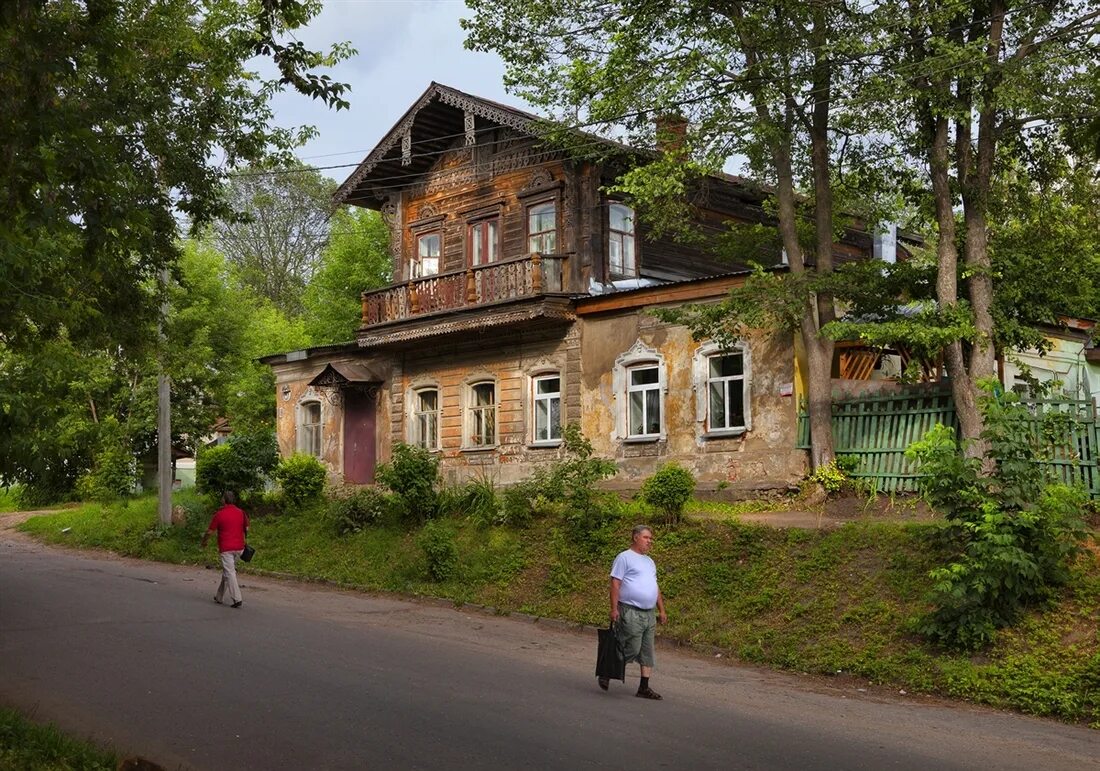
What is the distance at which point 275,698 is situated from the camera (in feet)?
31.1

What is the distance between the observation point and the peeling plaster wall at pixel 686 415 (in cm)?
2002

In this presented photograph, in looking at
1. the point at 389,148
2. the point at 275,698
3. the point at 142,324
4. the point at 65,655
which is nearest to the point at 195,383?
the point at 389,148

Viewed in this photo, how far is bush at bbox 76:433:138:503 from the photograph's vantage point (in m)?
31.6

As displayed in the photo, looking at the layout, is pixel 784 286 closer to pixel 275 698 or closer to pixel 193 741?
pixel 275 698

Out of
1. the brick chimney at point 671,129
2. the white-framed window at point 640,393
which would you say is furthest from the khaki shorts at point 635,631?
the white-framed window at point 640,393

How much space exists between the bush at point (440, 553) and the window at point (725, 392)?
5731 millimetres

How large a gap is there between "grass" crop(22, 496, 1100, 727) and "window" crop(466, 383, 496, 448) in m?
4.87

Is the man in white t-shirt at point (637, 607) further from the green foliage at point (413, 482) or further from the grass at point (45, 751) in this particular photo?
the green foliage at point (413, 482)

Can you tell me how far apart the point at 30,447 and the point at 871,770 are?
27.7 feet

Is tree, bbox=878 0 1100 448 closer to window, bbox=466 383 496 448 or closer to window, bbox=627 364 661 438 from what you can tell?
window, bbox=627 364 661 438

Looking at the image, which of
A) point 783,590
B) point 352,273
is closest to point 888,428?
point 783,590

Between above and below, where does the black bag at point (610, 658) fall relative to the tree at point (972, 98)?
below

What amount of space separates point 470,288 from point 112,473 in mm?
13797

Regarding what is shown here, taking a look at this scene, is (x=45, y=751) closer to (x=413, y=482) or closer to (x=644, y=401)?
(x=413, y=482)
